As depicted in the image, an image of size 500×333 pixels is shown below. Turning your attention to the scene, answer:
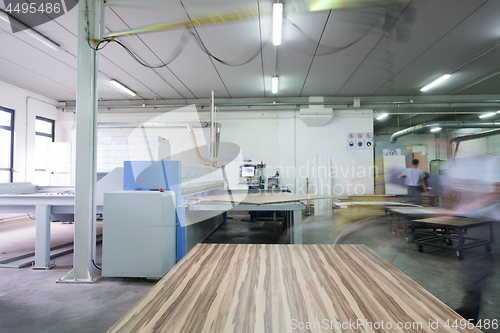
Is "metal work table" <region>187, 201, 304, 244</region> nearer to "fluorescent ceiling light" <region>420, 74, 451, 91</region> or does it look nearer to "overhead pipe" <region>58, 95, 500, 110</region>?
"overhead pipe" <region>58, 95, 500, 110</region>

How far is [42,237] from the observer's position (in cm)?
286

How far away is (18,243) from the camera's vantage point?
4.02m

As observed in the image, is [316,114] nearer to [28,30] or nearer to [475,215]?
[475,215]

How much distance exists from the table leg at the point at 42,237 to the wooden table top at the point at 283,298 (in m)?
2.74

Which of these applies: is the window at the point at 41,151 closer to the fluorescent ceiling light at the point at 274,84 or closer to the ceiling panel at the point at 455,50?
the fluorescent ceiling light at the point at 274,84

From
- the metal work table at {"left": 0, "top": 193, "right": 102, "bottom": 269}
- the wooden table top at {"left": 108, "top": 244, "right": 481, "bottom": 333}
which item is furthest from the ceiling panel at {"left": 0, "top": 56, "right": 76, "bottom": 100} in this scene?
the wooden table top at {"left": 108, "top": 244, "right": 481, "bottom": 333}

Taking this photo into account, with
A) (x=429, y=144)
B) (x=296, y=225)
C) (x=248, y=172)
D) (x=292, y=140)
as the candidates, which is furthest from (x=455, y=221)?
(x=429, y=144)

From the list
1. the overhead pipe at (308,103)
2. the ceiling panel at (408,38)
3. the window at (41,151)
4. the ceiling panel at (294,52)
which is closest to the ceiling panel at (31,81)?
the ceiling panel at (294,52)

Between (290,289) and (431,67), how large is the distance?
620 centimetres

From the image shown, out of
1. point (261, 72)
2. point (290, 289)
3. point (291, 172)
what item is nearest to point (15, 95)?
point (261, 72)

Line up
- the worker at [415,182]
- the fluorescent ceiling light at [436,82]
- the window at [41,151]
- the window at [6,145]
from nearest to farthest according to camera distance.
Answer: the worker at [415,182] < the fluorescent ceiling light at [436,82] < the window at [6,145] < the window at [41,151]

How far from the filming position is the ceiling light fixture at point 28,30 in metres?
3.59

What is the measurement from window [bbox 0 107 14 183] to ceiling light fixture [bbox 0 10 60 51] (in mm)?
3052

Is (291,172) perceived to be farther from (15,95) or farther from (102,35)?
(15,95)
